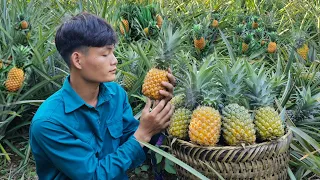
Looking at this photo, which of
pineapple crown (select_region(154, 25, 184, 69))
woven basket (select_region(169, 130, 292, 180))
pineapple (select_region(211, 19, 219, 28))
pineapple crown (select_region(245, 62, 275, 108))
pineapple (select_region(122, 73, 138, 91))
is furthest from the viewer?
pineapple (select_region(211, 19, 219, 28))

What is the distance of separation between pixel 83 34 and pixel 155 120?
552 mm

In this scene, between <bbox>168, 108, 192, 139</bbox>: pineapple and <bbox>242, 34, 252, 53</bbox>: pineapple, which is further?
<bbox>242, 34, 252, 53</bbox>: pineapple

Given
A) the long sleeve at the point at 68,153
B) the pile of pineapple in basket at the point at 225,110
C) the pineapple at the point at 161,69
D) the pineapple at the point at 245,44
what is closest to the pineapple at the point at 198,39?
the pineapple at the point at 245,44

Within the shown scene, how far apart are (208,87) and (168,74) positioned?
23 cm

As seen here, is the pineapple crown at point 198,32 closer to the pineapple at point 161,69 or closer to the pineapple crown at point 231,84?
the pineapple at point 161,69

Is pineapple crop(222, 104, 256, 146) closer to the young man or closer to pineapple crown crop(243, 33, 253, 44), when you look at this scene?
the young man

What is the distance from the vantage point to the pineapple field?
191cm

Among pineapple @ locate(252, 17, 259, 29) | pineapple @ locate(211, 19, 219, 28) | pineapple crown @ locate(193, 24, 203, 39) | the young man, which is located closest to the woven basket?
the young man

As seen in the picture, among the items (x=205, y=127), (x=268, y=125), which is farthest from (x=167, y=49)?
(x=268, y=125)

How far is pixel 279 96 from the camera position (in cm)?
293

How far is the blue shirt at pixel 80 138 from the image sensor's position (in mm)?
1963

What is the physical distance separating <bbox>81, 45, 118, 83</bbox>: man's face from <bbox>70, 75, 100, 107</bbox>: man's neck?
0.06 metres

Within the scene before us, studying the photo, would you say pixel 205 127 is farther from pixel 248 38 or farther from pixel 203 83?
pixel 248 38

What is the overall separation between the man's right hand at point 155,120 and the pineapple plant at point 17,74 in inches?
60.2
